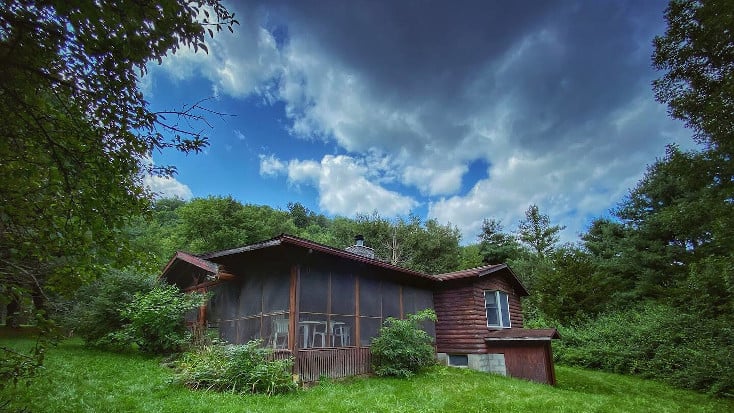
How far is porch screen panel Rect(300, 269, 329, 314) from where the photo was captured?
10477 millimetres

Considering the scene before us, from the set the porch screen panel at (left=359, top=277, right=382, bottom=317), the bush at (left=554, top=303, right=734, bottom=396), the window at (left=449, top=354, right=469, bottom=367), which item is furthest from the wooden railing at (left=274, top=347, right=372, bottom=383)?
the bush at (left=554, top=303, right=734, bottom=396)

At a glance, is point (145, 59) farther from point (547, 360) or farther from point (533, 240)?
point (533, 240)

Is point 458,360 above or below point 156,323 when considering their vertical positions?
below

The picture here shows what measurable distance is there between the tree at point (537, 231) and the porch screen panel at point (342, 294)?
29.5 m

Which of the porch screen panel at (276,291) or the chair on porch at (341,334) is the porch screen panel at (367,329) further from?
the porch screen panel at (276,291)

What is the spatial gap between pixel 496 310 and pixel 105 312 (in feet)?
49.9

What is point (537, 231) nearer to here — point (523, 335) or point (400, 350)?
point (523, 335)

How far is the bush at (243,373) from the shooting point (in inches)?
331

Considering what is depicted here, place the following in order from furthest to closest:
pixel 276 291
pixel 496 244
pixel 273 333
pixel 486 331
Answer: pixel 496 244, pixel 486 331, pixel 276 291, pixel 273 333

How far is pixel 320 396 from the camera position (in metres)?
8.31

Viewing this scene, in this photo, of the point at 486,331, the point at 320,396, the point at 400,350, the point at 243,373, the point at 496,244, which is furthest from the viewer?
the point at 496,244

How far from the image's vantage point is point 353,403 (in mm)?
7766

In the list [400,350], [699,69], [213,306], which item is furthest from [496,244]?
[213,306]

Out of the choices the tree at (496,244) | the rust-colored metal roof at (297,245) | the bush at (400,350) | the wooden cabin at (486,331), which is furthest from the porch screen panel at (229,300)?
the tree at (496,244)
